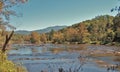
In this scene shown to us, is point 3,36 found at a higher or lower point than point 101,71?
higher

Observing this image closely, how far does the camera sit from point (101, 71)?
3906cm

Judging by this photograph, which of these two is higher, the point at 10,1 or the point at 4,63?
the point at 10,1

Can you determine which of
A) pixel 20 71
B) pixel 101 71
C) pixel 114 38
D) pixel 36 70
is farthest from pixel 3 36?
pixel 114 38

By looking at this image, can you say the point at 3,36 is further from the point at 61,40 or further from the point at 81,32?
the point at 61,40

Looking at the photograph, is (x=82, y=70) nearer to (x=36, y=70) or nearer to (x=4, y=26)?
(x=36, y=70)

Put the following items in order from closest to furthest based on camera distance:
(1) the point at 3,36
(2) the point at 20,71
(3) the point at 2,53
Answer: (3) the point at 2,53 → (2) the point at 20,71 → (1) the point at 3,36

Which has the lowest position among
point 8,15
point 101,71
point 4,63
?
point 101,71

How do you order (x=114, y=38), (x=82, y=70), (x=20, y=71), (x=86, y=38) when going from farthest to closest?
1. (x=86, y=38)
2. (x=114, y=38)
3. (x=82, y=70)
4. (x=20, y=71)

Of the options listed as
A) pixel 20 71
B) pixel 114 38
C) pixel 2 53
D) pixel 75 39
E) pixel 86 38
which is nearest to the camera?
pixel 2 53

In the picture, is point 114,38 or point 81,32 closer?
point 114,38

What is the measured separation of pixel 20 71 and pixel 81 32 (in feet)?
518

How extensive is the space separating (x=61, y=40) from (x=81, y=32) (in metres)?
19.2

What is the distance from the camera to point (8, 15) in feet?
71.1

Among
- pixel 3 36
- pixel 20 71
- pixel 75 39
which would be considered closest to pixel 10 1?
pixel 3 36
